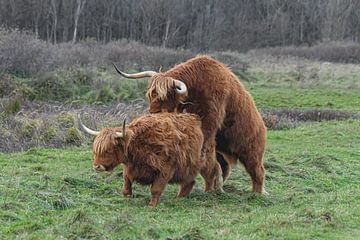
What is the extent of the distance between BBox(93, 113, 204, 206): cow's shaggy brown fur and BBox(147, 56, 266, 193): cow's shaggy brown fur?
1.09 feet

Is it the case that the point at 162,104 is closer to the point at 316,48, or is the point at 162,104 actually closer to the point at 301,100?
the point at 301,100

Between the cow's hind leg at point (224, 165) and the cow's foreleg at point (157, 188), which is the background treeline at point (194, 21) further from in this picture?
the cow's foreleg at point (157, 188)

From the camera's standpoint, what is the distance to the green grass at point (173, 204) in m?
6.68

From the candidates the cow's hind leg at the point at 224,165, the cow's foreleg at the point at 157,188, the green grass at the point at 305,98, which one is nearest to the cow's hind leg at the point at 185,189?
the cow's foreleg at the point at 157,188

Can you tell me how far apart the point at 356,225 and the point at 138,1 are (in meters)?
48.6

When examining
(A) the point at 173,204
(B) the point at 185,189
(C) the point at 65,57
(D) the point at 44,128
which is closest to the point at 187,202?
(A) the point at 173,204

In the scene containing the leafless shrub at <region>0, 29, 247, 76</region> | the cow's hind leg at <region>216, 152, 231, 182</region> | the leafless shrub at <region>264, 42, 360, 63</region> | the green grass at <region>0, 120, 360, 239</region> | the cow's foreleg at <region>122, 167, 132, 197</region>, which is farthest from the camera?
the leafless shrub at <region>264, 42, 360, 63</region>

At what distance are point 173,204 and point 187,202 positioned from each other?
0.85 ft

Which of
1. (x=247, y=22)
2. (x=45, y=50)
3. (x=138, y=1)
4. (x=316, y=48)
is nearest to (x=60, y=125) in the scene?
(x=45, y=50)

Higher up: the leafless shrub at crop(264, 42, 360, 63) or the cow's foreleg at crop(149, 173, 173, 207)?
the cow's foreleg at crop(149, 173, 173, 207)

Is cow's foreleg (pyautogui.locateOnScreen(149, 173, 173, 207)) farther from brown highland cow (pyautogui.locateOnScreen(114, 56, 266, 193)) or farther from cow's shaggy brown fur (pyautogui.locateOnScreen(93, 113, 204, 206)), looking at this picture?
brown highland cow (pyautogui.locateOnScreen(114, 56, 266, 193))

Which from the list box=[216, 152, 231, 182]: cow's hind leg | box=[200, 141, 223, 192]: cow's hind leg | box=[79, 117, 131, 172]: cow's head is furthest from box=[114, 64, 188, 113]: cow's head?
box=[216, 152, 231, 182]: cow's hind leg

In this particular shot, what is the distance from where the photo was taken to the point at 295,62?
133ft

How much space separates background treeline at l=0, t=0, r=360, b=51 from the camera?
165 feet
